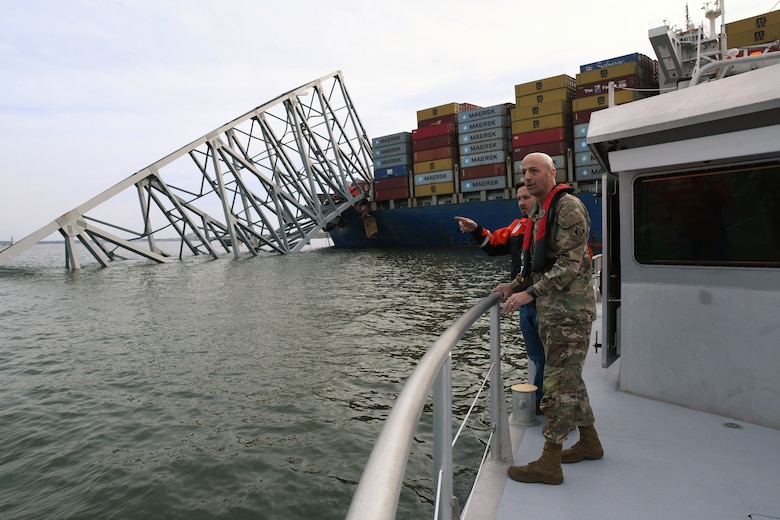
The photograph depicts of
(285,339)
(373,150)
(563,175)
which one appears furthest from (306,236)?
(285,339)

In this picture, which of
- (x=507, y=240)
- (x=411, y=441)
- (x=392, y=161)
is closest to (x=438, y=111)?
(x=392, y=161)

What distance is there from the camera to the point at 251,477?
536cm

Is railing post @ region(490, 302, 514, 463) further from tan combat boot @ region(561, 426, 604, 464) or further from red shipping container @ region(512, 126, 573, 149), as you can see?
red shipping container @ region(512, 126, 573, 149)

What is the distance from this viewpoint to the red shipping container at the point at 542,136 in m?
37.0

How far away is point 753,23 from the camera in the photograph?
28969 millimetres

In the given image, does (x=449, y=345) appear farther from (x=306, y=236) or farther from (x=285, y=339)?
(x=306, y=236)

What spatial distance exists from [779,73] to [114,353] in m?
11.9

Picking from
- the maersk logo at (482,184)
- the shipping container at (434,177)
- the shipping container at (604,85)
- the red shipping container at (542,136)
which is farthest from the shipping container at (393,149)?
the shipping container at (604,85)

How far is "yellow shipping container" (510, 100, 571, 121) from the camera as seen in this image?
122ft

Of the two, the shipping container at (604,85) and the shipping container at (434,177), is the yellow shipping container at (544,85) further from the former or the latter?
the shipping container at (434,177)

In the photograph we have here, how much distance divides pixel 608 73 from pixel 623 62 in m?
1.17

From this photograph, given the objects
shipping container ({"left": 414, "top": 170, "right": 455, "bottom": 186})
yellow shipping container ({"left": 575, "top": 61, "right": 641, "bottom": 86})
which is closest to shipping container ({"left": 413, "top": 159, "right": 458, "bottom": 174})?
shipping container ({"left": 414, "top": 170, "right": 455, "bottom": 186})

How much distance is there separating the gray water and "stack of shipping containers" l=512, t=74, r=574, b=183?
934 inches

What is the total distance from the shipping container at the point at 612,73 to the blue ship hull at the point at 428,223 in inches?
327
